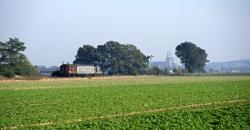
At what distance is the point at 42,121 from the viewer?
21016 mm

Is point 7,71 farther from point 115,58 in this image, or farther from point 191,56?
point 191,56

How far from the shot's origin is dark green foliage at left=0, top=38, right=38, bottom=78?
283 feet

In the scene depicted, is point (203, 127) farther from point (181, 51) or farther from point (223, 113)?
point (181, 51)

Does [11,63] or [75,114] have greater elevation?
[11,63]

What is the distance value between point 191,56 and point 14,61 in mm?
88656

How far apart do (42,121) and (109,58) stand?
376 feet

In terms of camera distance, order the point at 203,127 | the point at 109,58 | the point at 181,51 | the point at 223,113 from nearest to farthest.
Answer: the point at 203,127
the point at 223,113
the point at 109,58
the point at 181,51

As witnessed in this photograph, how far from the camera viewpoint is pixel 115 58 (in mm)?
135625

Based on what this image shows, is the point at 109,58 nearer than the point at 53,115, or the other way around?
the point at 53,115

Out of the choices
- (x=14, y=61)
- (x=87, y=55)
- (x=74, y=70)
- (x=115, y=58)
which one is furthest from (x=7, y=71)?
(x=115, y=58)

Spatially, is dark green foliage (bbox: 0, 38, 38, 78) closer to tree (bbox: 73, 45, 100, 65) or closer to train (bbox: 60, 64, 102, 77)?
train (bbox: 60, 64, 102, 77)

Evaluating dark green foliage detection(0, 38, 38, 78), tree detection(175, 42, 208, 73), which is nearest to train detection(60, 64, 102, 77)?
dark green foliage detection(0, 38, 38, 78)

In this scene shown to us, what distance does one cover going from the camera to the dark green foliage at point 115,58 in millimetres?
131625

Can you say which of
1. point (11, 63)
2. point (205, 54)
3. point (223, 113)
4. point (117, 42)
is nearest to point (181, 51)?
point (205, 54)
